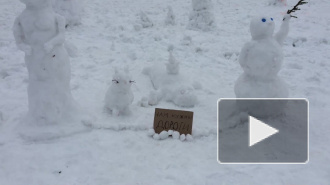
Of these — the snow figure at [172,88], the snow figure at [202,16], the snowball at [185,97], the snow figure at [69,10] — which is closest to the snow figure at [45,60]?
the snow figure at [172,88]

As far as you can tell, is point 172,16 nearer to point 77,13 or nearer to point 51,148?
point 77,13

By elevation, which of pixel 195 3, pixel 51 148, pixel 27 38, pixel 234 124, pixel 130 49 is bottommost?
pixel 51 148

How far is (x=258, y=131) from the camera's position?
299 cm

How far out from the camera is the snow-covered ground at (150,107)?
2611mm

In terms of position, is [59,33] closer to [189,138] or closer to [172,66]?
[172,66]

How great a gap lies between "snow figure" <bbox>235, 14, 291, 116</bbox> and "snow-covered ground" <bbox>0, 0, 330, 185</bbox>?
0.52 metres

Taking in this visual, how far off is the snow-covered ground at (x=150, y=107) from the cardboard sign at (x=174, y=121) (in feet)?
0.45

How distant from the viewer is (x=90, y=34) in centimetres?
666

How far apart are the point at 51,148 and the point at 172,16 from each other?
5.31 meters

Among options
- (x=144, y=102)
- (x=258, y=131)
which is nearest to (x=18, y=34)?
A: (x=144, y=102)

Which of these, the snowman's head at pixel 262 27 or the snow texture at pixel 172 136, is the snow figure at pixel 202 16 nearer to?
the snowman's head at pixel 262 27

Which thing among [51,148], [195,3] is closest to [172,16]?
[195,3]

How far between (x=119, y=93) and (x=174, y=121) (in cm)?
73
